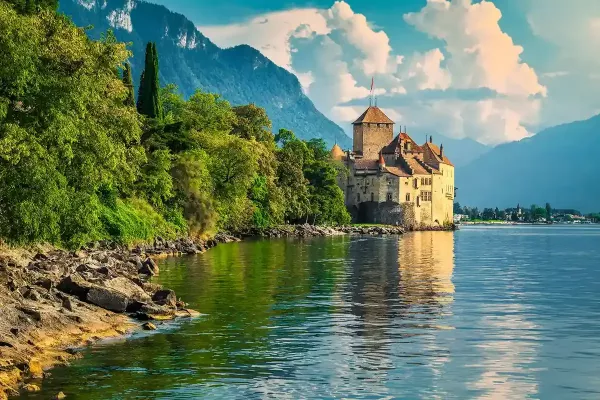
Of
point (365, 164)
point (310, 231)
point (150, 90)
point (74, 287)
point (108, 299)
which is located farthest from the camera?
point (365, 164)

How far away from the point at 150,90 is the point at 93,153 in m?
39.9

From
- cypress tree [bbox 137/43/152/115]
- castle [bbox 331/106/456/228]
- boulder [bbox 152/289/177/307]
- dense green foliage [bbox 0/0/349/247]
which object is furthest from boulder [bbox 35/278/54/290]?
castle [bbox 331/106/456/228]

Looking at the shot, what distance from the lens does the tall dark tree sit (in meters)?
79.8

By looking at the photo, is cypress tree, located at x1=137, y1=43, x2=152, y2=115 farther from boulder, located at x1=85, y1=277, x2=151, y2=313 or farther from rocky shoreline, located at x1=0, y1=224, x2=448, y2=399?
boulder, located at x1=85, y1=277, x2=151, y2=313

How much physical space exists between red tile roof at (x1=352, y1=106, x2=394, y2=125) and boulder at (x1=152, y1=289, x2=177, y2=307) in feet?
501

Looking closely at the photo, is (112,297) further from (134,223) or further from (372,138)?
(372,138)

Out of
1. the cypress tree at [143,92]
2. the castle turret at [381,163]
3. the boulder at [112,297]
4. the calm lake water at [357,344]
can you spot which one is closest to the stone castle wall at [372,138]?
the castle turret at [381,163]

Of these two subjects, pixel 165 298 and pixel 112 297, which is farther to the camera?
pixel 165 298

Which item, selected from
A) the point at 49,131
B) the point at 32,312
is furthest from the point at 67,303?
the point at 49,131

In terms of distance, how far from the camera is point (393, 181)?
164 metres

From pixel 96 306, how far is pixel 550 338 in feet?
47.2

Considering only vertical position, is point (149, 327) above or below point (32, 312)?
below

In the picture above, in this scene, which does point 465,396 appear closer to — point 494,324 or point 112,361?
point 112,361

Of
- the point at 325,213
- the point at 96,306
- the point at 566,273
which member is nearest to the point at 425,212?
the point at 325,213
